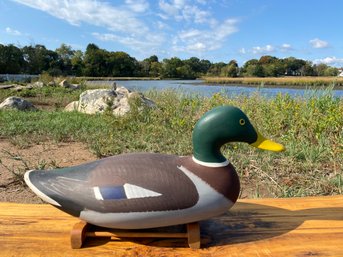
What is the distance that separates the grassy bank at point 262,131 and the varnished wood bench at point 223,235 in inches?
40.3

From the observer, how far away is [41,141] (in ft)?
13.0

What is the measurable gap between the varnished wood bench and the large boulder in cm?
425

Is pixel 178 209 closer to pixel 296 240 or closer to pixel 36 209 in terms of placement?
pixel 296 240

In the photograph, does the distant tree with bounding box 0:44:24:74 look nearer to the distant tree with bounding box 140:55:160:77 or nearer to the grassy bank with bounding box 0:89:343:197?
the distant tree with bounding box 140:55:160:77

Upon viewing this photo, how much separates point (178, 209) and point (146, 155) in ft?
0.73

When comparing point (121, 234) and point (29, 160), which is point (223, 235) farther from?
point (29, 160)

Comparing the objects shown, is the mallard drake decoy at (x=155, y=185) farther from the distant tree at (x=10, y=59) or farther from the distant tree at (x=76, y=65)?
the distant tree at (x=76, y=65)

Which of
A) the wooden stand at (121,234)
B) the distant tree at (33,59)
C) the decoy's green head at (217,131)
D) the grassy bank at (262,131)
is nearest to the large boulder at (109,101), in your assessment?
the grassy bank at (262,131)

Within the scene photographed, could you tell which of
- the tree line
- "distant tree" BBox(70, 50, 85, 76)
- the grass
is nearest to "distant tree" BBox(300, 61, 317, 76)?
the tree line

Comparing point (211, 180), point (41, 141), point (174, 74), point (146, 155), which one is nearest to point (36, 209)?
point (146, 155)

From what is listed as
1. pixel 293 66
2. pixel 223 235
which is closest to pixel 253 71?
pixel 293 66

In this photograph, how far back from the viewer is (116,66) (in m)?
48.9

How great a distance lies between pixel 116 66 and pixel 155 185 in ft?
164

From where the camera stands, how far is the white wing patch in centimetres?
92
